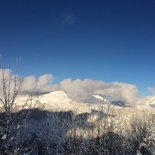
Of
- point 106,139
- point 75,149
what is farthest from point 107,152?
point 75,149

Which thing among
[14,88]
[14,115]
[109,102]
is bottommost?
[14,115]

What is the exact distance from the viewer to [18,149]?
15.4 metres

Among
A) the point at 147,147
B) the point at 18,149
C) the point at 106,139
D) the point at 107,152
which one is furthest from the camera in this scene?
the point at 147,147

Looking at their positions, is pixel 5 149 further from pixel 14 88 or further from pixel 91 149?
pixel 91 149

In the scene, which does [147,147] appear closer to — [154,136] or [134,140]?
[154,136]

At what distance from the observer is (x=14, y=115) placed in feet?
52.2

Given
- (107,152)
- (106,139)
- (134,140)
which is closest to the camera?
(107,152)

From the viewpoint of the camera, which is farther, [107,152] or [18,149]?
[107,152]

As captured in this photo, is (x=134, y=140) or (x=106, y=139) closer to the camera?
(x=106, y=139)

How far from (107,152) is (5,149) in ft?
86.9

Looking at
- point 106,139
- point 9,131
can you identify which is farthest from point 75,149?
point 9,131

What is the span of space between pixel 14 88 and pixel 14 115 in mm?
1233

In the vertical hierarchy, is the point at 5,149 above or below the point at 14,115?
below

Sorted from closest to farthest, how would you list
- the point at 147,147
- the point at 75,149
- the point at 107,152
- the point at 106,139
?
1. the point at 107,152
2. the point at 106,139
3. the point at 75,149
4. the point at 147,147
